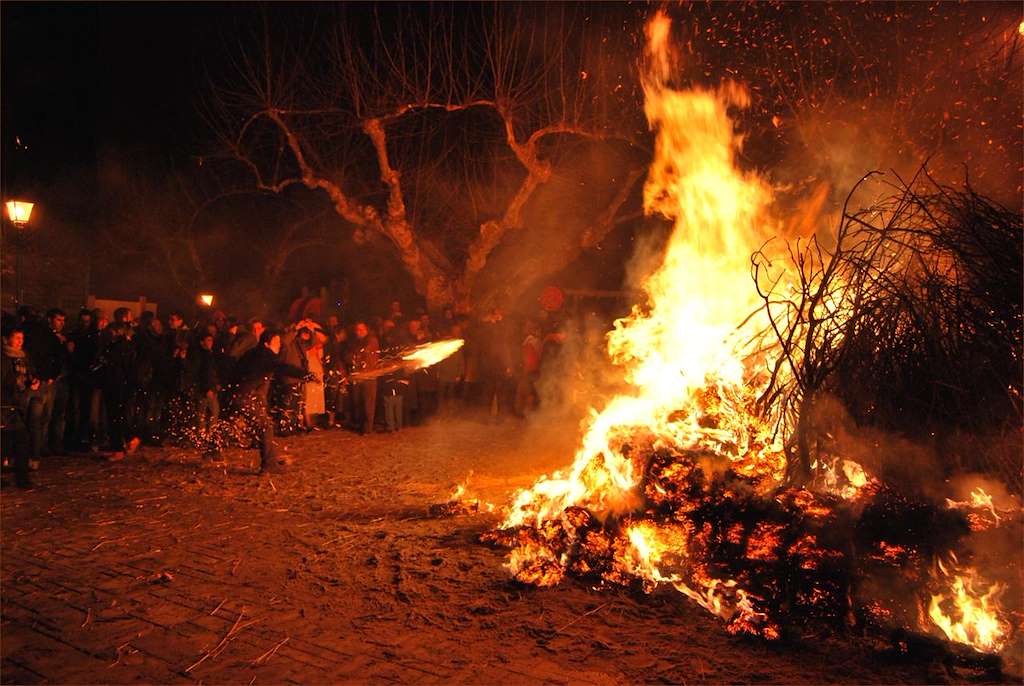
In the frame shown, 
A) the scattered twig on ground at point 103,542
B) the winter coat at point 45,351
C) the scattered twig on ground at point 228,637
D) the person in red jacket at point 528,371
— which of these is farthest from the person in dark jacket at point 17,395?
the person in red jacket at point 528,371

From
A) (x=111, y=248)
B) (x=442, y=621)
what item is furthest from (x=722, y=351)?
(x=111, y=248)

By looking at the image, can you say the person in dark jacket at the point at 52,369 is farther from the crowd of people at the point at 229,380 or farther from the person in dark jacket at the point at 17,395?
the person in dark jacket at the point at 17,395

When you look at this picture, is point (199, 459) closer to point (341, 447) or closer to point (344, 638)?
point (341, 447)

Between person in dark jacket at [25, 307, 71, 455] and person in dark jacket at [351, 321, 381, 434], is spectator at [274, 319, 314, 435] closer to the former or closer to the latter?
person in dark jacket at [351, 321, 381, 434]

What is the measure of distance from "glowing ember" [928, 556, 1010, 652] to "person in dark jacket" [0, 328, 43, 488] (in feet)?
28.6

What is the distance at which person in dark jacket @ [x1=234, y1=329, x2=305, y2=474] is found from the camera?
8.55 meters

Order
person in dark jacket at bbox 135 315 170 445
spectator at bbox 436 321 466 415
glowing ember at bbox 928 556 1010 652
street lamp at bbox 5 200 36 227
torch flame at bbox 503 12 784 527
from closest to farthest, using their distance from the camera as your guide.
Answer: glowing ember at bbox 928 556 1010 652 < torch flame at bbox 503 12 784 527 < person in dark jacket at bbox 135 315 170 445 < street lamp at bbox 5 200 36 227 < spectator at bbox 436 321 466 415

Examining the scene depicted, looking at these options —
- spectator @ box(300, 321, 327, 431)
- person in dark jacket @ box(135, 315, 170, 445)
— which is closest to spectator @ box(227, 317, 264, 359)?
spectator @ box(300, 321, 327, 431)

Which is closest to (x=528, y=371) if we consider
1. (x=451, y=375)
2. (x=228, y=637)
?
(x=451, y=375)

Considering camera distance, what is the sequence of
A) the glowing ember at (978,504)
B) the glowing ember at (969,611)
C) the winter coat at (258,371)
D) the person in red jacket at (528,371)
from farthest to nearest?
the person in red jacket at (528,371) → the winter coat at (258,371) → the glowing ember at (978,504) → the glowing ember at (969,611)

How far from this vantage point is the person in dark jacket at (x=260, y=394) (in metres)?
8.55

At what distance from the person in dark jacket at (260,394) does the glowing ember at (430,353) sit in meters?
3.67

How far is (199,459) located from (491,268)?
1009cm

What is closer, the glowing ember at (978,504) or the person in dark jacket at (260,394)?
the glowing ember at (978,504)
